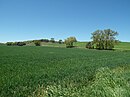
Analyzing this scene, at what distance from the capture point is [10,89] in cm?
1055

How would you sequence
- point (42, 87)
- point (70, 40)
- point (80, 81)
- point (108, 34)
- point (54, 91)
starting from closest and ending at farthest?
point (54, 91), point (42, 87), point (80, 81), point (108, 34), point (70, 40)

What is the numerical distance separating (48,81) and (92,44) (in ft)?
296

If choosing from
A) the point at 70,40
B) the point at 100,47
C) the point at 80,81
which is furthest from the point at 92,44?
the point at 80,81

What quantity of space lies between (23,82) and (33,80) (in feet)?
2.66

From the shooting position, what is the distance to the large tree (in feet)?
315

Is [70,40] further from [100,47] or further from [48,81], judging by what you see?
[48,81]

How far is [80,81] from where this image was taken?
13492mm

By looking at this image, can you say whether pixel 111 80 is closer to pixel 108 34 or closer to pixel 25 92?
pixel 25 92

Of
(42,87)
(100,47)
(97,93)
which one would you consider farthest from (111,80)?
(100,47)

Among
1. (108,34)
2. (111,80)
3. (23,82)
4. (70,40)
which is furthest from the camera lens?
(70,40)

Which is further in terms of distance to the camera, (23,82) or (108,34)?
(108,34)

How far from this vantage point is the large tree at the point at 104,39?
95.9 m

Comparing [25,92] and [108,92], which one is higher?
[108,92]

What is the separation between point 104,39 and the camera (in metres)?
96.4
